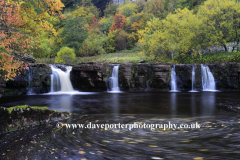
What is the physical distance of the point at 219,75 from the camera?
79.4 ft

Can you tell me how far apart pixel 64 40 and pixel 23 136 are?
1924 inches

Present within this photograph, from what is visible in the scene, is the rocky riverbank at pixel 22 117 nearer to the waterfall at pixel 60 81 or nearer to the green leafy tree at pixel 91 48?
the waterfall at pixel 60 81

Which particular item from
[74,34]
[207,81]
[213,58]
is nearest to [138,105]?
[207,81]

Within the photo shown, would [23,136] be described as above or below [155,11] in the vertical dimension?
below

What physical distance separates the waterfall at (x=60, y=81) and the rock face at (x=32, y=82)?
531 millimetres

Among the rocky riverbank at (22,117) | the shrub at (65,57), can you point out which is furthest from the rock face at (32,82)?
the shrub at (65,57)

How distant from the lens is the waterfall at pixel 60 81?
77.6 ft

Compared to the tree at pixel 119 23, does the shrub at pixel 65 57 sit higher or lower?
lower

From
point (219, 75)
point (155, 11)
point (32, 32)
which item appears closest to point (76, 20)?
point (155, 11)

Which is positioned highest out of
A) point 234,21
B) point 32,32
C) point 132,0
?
point 132,0

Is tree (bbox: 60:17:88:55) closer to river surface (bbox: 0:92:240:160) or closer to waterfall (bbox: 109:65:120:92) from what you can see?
waterfall (bbox: 109:65:120:92)

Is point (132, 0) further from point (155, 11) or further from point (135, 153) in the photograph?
point (135, 153)

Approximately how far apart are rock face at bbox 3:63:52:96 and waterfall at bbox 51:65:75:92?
53cm

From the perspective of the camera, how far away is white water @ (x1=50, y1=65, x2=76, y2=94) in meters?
23.6
